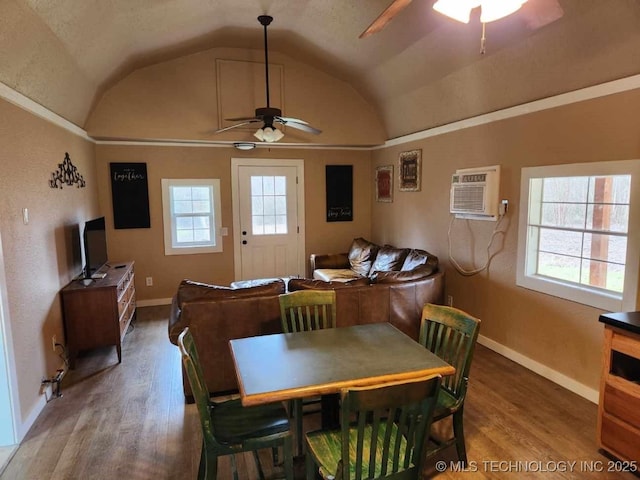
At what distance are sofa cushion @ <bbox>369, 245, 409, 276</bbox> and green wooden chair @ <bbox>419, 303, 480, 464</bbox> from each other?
236cm

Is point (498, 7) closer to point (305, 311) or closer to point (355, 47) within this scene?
point (305, 311)

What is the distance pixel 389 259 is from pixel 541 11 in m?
3.43

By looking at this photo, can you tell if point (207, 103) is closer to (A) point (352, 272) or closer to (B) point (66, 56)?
(B) point (66, 56)

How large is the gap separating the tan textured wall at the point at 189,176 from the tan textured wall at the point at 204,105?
1.52 feet

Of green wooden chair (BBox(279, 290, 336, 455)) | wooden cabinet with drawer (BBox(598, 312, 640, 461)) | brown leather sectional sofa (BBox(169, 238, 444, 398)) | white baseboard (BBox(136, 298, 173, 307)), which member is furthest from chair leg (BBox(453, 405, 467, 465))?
white baseboard (BBox(136, 298, 173, 307))

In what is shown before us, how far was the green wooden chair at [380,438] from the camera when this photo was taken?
1.47 metres

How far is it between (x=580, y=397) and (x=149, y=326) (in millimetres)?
4433

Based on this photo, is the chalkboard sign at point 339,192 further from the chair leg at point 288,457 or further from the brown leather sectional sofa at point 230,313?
the chair leg at point 288,457

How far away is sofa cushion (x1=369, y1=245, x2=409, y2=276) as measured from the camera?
492 cm

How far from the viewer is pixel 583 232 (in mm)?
3146

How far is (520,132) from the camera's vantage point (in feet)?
11.6

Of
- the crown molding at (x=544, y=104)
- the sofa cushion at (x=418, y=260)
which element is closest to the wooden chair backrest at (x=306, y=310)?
the sofa cushion at (x=418, y=260)

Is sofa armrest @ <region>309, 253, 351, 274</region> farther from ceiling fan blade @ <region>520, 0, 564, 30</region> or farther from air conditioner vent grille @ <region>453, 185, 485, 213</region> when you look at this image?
ceiling fan blade @ <region>520, 0, 564, 30</region>

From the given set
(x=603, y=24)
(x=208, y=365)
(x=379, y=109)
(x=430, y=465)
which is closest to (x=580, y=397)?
(x=430, y=465)
